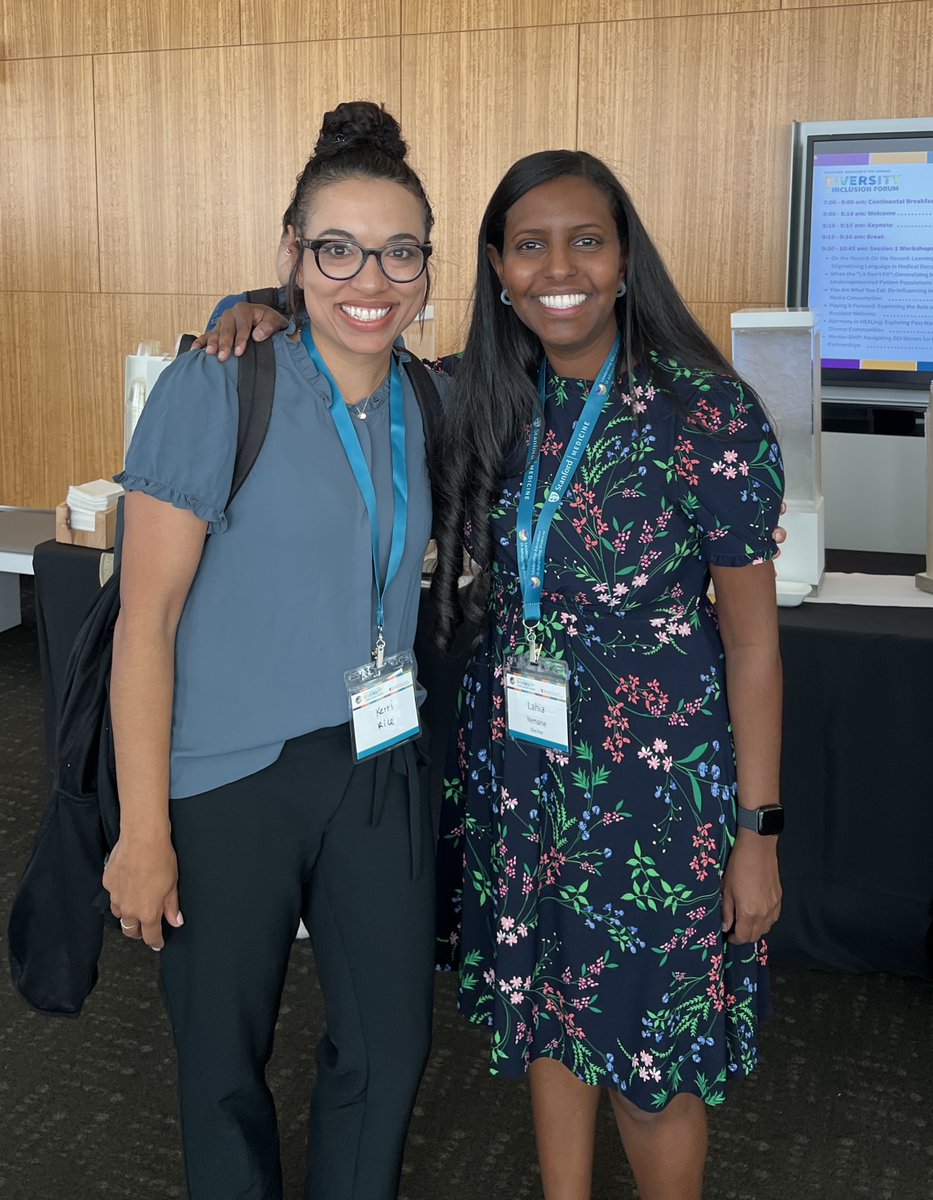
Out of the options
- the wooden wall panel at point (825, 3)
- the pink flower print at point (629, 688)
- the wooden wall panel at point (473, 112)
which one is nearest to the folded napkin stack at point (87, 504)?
the pink flower print at point (629, 688)

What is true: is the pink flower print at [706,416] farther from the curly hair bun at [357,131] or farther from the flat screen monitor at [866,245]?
the flat screen monitor at [866,245]

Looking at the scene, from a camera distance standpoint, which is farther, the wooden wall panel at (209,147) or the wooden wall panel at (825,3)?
the wooden wall panel at (209,147)

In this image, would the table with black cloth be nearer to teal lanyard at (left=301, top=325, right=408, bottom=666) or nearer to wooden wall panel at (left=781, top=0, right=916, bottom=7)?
teal lanyard at (left=301, top=325, right=408, bottom=666)

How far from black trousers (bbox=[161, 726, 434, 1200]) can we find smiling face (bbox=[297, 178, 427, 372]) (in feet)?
1.55

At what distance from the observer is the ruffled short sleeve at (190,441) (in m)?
1.27

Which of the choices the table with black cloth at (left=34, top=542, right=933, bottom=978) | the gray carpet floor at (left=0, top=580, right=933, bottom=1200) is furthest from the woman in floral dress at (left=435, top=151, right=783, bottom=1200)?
the table with black cloth at (left=34, top=542, right=933, bottom=978)

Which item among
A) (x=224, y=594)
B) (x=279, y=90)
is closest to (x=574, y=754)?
(x=224, y=594)

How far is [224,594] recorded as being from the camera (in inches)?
53.1

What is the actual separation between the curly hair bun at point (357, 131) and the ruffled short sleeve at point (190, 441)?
11.5 inches

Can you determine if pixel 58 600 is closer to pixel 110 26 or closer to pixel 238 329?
pixel 238 329

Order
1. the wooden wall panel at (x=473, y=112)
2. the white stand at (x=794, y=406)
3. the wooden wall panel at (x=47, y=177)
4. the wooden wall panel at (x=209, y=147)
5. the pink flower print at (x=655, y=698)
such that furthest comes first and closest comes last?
the wooden wall panel at (x=47, y=177), the wooden wall panel at (x=209, y=147), the wooden wall panel at (x=473, y=112), the white stand at (x=794, y=406), the pink flower print at (x=655, y=698)

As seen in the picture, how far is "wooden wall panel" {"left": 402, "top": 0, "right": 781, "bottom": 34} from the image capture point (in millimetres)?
4421

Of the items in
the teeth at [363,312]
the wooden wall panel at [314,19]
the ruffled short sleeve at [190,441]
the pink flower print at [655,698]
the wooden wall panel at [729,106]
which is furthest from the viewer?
the wooden wall panel at [314,19]

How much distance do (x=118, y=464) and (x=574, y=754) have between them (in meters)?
4.64
